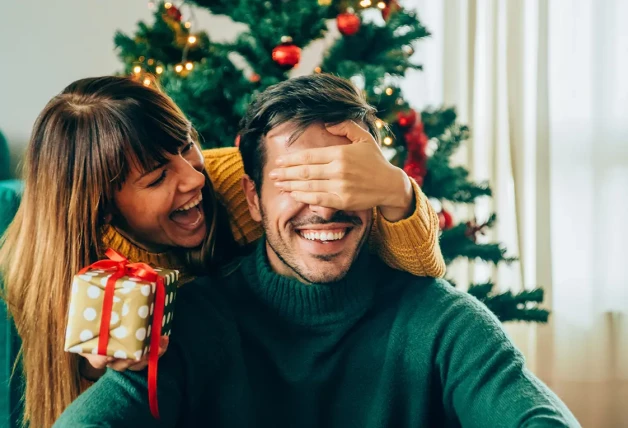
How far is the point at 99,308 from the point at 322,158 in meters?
0.40

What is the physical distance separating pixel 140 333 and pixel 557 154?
2024 millimetres

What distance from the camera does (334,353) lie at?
1.06m

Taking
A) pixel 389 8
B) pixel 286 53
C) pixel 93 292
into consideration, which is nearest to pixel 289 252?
pixel 93 292

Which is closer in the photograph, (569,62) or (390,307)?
(390,307)

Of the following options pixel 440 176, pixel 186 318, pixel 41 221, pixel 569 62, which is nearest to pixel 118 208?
pixel 41 221

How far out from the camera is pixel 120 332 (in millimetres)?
816

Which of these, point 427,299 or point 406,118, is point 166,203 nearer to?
point 427,299

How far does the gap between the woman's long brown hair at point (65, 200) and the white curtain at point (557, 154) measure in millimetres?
1612

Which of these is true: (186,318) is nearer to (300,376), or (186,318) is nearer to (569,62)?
(300,376)

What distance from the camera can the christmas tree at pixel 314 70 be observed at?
1.50 m

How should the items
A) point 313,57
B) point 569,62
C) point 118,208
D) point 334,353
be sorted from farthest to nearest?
1. point 313,57
2. point 569,62
3. point 118,208
4. point 334,353

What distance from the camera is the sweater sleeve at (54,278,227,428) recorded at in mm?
827

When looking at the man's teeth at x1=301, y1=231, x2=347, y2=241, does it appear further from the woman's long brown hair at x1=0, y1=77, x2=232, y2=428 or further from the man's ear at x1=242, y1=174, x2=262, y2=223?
the woman's long brown hair at x1=0, y1=77, x2=232, y2=428

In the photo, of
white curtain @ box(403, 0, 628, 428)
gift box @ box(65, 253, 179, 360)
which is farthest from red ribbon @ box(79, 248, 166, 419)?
white curtain @ box(403, 0, 628, 428)
